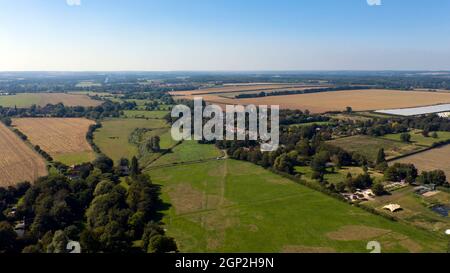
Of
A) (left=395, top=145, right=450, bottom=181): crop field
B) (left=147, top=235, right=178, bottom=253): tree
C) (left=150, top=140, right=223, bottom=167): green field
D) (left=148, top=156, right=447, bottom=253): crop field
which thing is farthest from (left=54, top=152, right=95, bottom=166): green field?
(left=395, top=145, right=450, bottom=181): crop field

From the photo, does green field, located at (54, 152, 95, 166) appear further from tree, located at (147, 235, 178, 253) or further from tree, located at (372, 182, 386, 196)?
tree, located at (372, 182, 386, 196)

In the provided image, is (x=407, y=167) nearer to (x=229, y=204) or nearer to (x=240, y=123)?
(x=229, y=204)

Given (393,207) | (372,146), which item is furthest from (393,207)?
(372,146)

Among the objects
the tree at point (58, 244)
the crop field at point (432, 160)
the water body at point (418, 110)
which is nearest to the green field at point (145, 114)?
the crop field at point (432, 160)

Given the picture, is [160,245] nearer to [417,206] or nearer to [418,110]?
[417,206]

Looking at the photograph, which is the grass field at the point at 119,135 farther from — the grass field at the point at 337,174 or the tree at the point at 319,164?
the tree at the point at 319,164

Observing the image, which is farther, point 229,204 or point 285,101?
point 285,101
